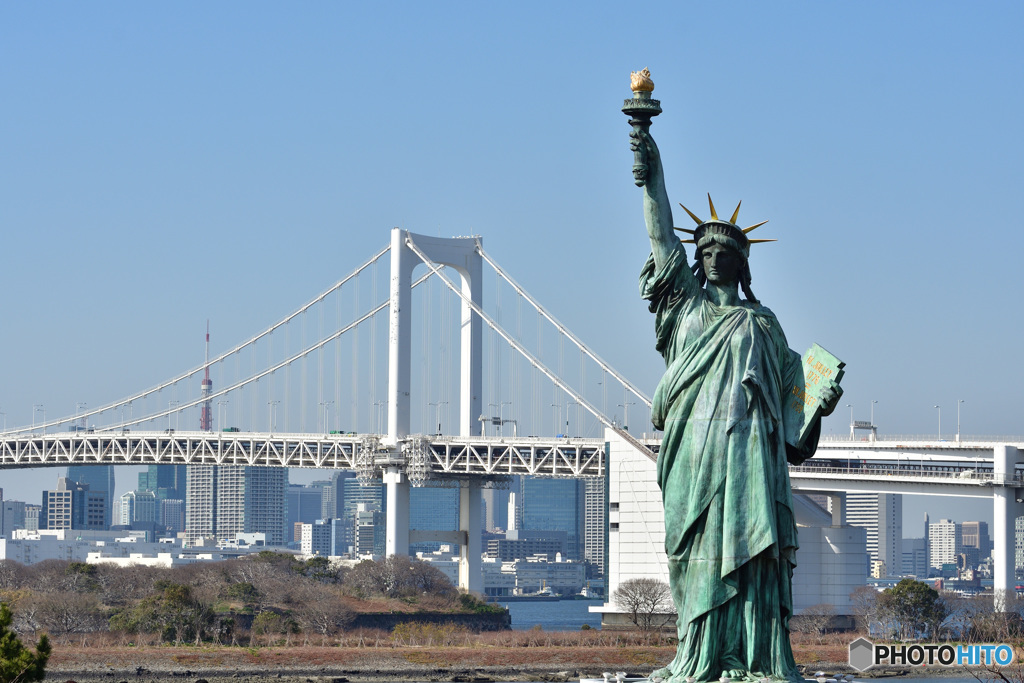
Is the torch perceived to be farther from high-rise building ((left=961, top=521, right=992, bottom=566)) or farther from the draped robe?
high-rise building ((left=961, top=521, right=992, bottom=566))

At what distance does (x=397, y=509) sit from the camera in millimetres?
66750

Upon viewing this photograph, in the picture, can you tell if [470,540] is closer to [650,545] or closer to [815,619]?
[650,545]

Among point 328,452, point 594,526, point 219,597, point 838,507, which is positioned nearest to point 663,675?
point 838,507

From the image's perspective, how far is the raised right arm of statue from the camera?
47.4 feet

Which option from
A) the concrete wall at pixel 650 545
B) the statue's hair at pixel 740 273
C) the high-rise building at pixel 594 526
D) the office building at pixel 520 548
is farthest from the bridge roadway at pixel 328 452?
the office building at pixel 520 548

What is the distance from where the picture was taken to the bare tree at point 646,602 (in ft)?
166

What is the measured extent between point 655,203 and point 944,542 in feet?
605

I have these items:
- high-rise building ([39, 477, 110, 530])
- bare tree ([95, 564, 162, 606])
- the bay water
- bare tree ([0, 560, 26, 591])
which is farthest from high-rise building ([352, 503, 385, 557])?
bare tree ([95, 564, 162, 606])

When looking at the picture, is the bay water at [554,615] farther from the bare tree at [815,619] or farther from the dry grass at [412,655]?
the dry grass at [412,655]

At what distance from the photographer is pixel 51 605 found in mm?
49594

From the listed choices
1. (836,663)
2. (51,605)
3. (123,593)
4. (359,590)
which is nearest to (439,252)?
(359,590)

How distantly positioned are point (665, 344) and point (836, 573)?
Answer: 132 ft

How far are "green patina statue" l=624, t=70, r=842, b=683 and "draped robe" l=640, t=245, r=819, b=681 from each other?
0.01 metres

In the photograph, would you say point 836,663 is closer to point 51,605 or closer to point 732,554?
point 51,605
